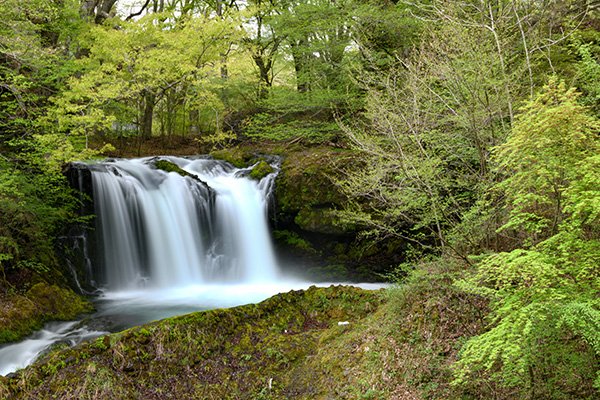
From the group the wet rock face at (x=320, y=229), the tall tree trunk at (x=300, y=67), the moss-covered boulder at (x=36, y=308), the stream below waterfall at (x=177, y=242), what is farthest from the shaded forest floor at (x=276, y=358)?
the tall tree trunk at (x=300, y=67)

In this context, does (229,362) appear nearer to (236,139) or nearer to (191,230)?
(191,230)

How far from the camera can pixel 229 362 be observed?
5.45m

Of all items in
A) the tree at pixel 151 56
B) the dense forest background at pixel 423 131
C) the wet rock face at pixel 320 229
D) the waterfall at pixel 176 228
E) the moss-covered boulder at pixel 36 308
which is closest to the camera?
the dense forest background at pixel 423 131

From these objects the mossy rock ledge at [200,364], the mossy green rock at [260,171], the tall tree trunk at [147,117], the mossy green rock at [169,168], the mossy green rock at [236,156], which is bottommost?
the mossy rock ledge at [200,364]

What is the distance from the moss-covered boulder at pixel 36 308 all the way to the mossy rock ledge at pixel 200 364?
234cm

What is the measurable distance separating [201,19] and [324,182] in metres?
6.94

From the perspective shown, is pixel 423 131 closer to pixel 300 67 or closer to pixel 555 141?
pixel 555 141

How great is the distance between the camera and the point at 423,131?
624 cm

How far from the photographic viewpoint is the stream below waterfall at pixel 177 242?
32.3 ft

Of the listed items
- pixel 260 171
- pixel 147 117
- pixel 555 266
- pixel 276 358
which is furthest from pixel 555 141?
pixel 147 117

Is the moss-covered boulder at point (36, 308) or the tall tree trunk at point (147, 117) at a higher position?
the tall tree trunk at point (147, 117)

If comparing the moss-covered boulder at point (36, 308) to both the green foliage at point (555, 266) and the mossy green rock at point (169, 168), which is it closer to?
the mossy green rock at point (169, 168)

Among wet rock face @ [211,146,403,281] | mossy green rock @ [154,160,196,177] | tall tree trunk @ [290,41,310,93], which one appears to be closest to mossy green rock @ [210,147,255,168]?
wet rock face @ [211,146,403,281]

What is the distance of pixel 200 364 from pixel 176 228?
6.40 metres
